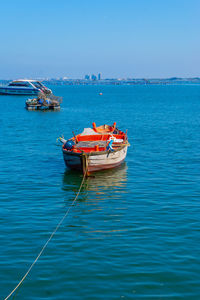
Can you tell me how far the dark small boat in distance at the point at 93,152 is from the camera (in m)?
28.8

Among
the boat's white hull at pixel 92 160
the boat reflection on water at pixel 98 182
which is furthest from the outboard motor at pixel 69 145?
the boat reflection on water at pixel 98 182

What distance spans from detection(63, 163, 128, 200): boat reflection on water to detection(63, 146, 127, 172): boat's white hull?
586 millimetres

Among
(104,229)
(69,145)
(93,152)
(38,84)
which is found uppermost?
(38,84)

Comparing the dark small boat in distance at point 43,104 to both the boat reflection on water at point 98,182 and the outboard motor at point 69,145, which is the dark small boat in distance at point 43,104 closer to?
the outboard motor at point 69,145

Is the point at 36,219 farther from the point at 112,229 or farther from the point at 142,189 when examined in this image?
the point at 142,189

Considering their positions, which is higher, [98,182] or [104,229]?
[98,182]

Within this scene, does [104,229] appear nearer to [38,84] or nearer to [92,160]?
[92,160]

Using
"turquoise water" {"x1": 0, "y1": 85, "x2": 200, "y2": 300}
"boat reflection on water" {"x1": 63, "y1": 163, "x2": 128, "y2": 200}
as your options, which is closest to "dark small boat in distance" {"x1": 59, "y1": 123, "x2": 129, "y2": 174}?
"boat reflection on water" {"x1": 63, "y1": 163, "x2": 128, "y2": 200}

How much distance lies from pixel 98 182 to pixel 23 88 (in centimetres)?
14215

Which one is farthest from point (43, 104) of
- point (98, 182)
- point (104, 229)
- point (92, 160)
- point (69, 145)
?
point (104, 229)

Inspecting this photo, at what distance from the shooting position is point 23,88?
534ft

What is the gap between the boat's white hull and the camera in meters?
28.7

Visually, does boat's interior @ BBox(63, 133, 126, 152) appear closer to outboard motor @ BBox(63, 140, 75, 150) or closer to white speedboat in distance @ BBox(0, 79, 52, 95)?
outboard motor @ BBox(63, 140, 75, 150)

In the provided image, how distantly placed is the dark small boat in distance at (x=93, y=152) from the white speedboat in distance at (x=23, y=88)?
129 metres
